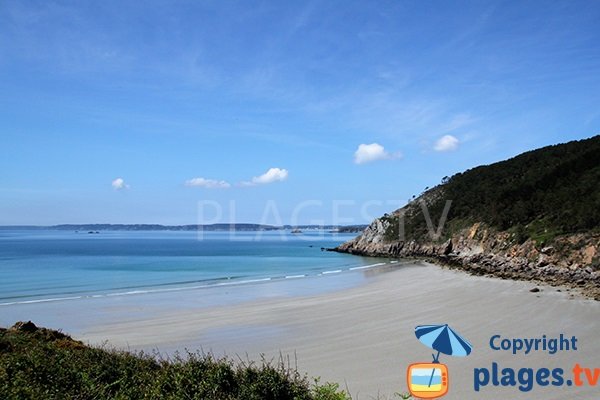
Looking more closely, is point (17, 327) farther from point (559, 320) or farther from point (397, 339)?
point (559, 320)

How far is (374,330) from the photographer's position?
2017 cm

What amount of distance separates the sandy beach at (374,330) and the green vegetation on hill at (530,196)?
15167 mm

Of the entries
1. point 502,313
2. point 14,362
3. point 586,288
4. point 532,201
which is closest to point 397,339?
point 502,313

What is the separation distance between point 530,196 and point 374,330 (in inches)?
1751

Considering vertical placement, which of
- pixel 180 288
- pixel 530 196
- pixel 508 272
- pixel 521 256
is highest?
pixel 530 196

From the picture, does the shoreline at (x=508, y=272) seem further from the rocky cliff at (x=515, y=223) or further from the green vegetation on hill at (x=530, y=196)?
the green vegetation on hill at (x=530, y=196)

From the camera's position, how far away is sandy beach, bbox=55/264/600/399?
46.2ft

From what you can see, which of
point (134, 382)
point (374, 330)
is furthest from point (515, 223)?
point (134, 382)

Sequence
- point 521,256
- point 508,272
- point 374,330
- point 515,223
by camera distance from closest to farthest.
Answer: point 374,330 → point 508,272 → point 521,256 → point 515,223

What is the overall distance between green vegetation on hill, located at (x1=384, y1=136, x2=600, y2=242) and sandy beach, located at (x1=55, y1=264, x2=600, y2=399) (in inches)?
597

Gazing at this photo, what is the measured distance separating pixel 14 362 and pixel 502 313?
2113 cm

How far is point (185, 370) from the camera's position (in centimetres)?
868

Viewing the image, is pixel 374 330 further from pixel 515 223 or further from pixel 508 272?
pixel 515 223

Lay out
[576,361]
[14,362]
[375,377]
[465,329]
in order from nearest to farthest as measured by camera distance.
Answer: [14,362]
[375,377]
[576,361]
[465,329]
